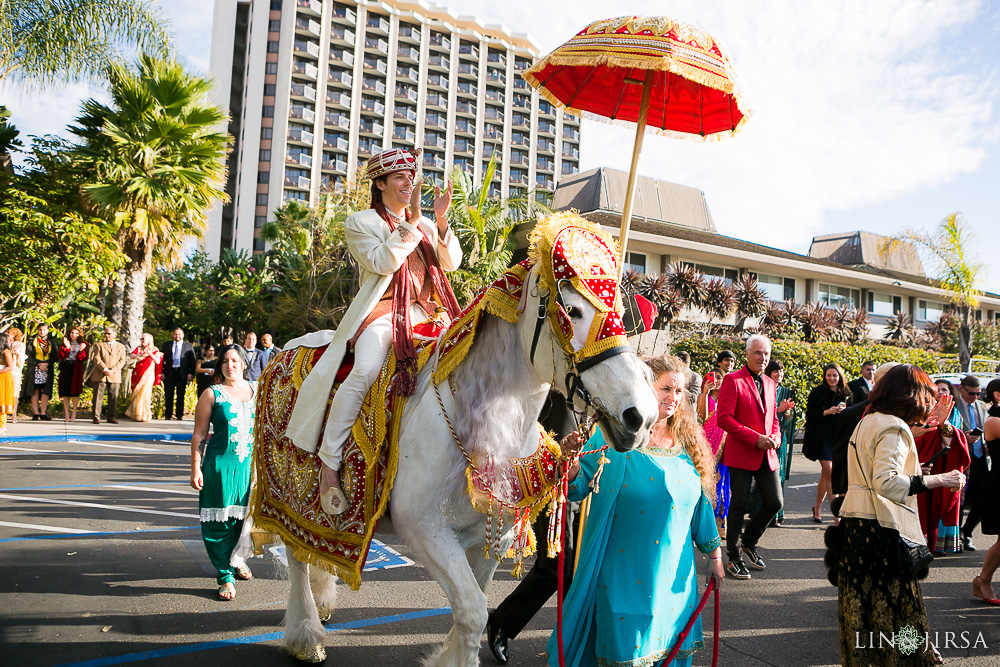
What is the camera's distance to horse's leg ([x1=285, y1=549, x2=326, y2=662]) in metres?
3.69

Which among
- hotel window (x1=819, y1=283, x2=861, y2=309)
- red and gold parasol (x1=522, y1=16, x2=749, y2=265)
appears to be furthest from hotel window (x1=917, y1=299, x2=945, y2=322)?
red and gold parasol (x1=522, y1=16, x2=749, y2=265)

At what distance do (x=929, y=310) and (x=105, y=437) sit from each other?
149 feet

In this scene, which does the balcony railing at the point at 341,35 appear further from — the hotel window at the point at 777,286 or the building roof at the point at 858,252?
the hotel window at the point at 777,286

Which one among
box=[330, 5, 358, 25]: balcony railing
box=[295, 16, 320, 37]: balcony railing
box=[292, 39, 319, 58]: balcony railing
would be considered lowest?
box=[292, 39, 319, 58]: balcony railing

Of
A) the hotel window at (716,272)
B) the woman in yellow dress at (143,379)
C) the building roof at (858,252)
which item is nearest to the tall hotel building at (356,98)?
the building roof at (858,252)

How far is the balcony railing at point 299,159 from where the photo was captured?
5851 cm

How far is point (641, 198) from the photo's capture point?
115ft

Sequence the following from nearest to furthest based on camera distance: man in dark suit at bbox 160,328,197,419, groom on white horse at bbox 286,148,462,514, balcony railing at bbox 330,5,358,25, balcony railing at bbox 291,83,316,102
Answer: groom on white horse at bbox 286,148,462,514 → man in dark suit at bbox 160,328,197,419 → balcony railing at bbox 291,83,316,102 → balcony railing at bbox 330,5,358,25

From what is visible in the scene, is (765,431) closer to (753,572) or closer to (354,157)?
(753,572)

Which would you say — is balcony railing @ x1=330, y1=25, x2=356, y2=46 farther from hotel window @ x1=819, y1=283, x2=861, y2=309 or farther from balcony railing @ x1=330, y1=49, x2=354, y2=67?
hotel window @ x1=819, y1=283, x2=861, y2=309

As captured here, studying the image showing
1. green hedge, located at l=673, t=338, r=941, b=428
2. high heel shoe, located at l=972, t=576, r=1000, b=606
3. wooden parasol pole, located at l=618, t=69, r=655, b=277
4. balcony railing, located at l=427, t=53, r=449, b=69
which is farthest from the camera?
balcony railing, located at l=427, t=53, r=449, b=69

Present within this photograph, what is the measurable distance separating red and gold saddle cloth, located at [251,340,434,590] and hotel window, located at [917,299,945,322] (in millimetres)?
45309

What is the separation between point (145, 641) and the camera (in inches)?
155

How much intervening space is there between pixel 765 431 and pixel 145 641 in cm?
532
